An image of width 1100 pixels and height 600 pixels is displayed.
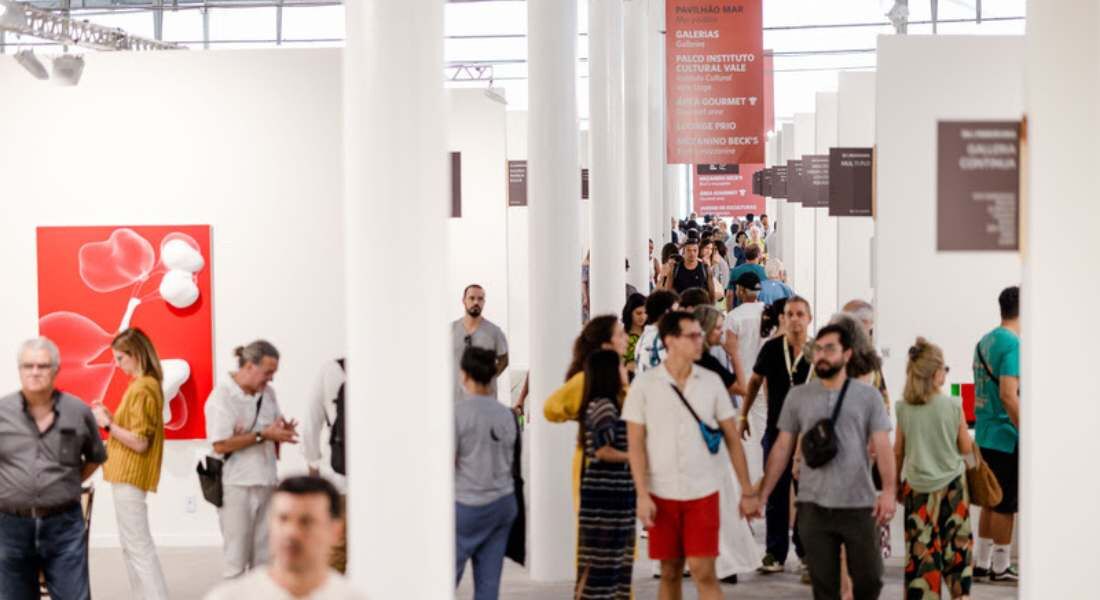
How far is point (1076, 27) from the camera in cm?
509

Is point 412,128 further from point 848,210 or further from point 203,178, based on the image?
point 848,210

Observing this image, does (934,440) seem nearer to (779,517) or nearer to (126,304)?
(779,517)

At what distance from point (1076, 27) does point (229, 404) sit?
4.23 meters

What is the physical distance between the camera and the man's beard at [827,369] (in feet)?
22.7

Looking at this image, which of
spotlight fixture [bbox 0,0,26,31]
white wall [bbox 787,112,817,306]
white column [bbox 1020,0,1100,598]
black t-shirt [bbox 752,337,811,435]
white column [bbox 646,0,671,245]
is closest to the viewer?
white column [bbox 1020,0,1100,598]

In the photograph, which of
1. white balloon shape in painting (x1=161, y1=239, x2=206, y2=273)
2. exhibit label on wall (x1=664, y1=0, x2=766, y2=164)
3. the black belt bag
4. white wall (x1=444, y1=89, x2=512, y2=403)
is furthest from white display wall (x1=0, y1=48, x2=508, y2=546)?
white wall (x1=444, y1=89, x2=512, y2=403)

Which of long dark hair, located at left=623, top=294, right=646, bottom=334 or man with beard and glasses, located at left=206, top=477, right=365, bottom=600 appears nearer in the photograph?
man with beard and glasses, located at left=206, top=477, right=365, bottom=600

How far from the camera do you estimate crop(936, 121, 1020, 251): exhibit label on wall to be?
4781mm

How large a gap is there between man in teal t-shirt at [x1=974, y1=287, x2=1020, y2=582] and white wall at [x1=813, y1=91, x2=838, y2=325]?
10150mm

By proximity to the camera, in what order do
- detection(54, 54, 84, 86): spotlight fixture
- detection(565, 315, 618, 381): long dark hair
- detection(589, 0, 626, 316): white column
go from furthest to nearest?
detection(589, 0, 626, 316): white column, detection(54, 54, 84, 86): spotlight fixture, detection(565, 315, 618, 381): long dark hair

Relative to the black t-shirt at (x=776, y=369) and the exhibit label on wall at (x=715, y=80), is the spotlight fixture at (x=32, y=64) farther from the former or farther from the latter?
the exhibit label on wall at (x=715, y=80)

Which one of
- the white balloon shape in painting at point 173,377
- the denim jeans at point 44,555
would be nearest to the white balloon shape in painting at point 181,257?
the white balloon shape in painting at point 173,377

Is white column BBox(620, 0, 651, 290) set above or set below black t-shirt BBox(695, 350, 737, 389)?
above

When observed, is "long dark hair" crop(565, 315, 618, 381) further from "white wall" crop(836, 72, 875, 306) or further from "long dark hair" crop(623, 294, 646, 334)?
"white wall" crop(836, 72, 875, 306)
